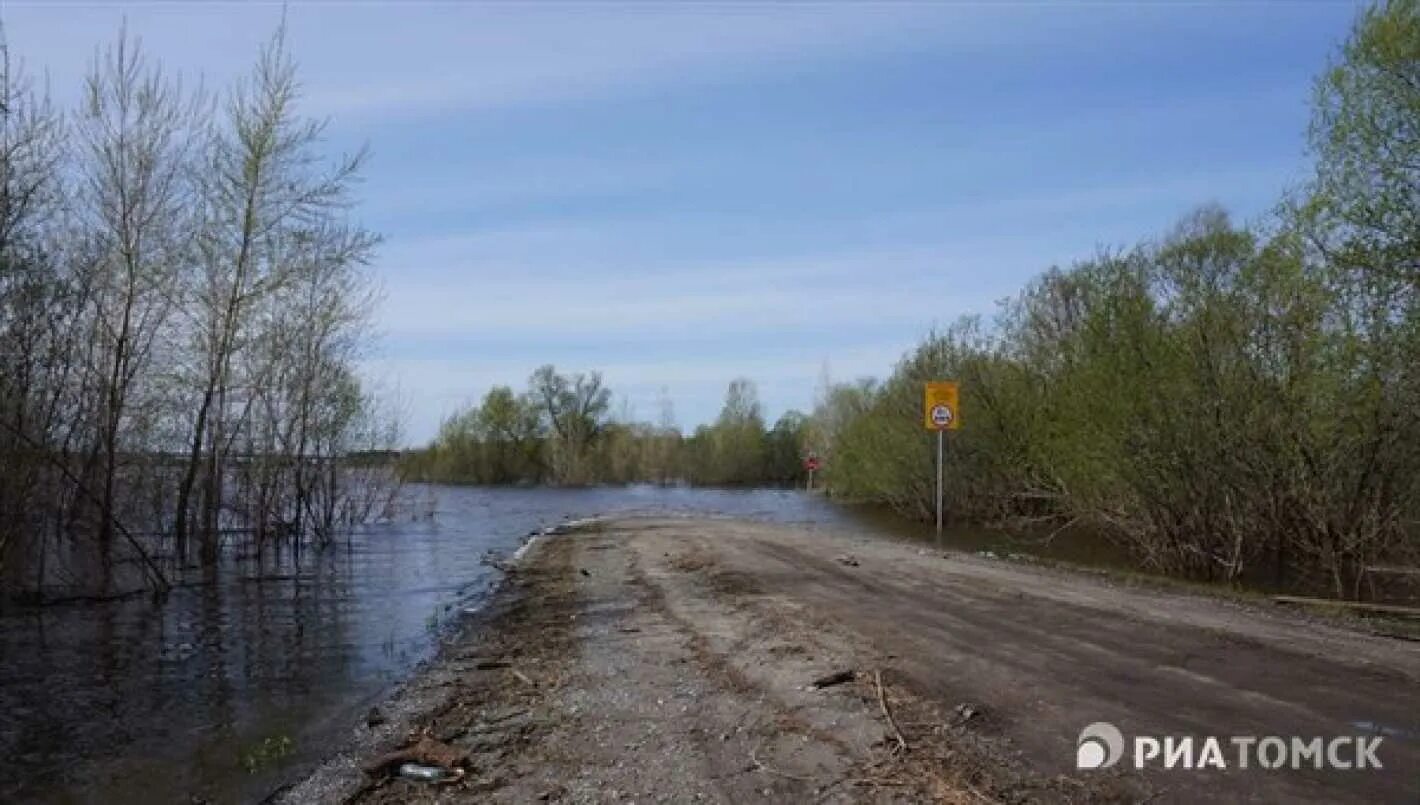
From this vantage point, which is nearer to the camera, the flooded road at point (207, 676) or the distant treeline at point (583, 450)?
the flooded road at point (207, 676)

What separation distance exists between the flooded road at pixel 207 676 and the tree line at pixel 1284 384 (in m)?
13.6

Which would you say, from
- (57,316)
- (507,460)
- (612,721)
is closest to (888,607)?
(612,721)

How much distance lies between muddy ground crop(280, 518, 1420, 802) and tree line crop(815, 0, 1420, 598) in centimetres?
676

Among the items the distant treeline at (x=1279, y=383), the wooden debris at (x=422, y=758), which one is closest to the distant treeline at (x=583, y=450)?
the distant treeline at (x=1279, y=383)

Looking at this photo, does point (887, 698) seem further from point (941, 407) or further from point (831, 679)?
point (941, 407)

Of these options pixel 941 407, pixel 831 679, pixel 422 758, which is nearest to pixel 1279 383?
pixel 941 407

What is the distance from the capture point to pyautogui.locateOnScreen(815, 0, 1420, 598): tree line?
15.9 m

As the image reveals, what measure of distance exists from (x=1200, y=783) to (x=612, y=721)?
4.00 m

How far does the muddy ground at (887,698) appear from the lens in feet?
19.0

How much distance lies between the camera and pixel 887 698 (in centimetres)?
744

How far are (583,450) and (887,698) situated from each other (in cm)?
9330

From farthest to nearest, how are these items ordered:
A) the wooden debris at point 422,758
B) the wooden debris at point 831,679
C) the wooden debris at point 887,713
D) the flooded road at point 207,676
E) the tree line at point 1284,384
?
the tree line at point 1284,384 < the wooden debris at point 831,679 < the flooded road at point 207,676 < the wooden debris at point 422,758 < the wooden debris at point 887,713

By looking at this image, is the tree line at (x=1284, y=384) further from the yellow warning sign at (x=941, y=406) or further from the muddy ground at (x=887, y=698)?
the muddy ground at (x=887, y=698)

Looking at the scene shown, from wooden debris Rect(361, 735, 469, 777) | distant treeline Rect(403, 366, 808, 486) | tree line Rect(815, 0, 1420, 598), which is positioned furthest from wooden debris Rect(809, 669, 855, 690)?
distant treeline Rect(403, 366, 808, 486)
